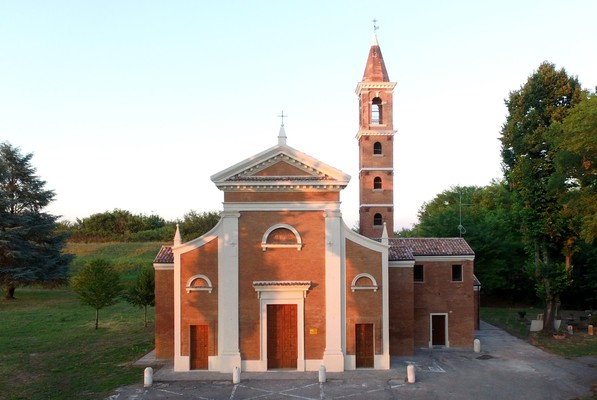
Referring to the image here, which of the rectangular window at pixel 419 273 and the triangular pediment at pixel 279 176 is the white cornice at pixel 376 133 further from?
the rectangular window at pixel 419 273

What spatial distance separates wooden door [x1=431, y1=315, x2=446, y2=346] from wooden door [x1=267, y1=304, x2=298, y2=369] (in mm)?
7982

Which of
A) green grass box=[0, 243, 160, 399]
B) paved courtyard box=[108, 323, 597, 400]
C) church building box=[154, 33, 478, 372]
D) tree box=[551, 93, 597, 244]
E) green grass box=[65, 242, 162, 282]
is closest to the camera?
paved courtyard box=[108, 323, 597, 400]

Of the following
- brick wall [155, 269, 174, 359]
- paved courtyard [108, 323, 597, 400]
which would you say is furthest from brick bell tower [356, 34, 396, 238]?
brick wall [155, 269, 174, 359]

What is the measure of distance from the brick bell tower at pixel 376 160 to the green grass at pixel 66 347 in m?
13.9

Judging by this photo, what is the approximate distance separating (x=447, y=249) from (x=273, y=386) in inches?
459

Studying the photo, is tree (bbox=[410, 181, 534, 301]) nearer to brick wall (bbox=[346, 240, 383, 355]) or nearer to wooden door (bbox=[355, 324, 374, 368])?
brick wall (bbox=[346, 240, 383, 355])

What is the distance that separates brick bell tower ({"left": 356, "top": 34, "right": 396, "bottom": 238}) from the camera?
2566cm

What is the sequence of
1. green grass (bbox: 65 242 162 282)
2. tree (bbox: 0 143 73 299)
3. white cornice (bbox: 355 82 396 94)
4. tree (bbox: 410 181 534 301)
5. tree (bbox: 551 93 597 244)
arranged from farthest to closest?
green grass (bbox: 65 242 162 282) < tree (bbox: 0 143 73 299) < tree (bbox: 410 181 534 301) < white cornice (bbox: 355 82 396 94) < tree (bbox: 551 93 597 244)

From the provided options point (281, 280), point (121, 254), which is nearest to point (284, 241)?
point (281, 280)

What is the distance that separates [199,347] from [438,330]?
1202 centimetres

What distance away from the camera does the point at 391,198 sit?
25578 mm

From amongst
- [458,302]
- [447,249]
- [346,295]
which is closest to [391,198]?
[447,249]

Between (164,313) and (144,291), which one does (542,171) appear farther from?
(144,291)

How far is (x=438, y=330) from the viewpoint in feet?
75.8
